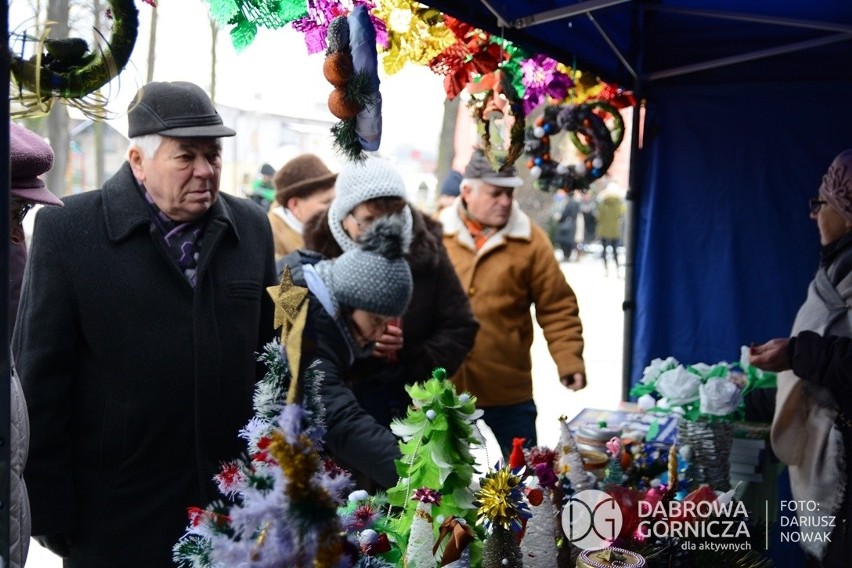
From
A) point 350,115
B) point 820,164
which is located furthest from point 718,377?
point 350,115

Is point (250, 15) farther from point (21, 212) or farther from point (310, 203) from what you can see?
point (310, 203)

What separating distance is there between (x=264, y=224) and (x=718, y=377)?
5.53 ft

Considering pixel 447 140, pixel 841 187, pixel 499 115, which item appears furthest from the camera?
pixel 447 140

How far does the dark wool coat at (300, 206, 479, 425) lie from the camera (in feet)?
9.23

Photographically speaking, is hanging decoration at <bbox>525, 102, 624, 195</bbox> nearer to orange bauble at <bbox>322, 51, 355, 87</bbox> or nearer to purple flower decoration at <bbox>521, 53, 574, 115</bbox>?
purple flower decoration at <bbox>521, 53, 574, 115</bbox>

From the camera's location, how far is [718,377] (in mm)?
2920

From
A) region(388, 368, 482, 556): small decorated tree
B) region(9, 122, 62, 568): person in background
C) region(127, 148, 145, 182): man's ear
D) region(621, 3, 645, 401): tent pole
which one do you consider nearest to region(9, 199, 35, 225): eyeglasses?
region(9, 122, 62, 568): person in background

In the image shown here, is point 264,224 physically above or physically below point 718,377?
above

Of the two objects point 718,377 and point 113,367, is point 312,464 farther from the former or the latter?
point 718,377

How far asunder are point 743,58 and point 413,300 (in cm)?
167

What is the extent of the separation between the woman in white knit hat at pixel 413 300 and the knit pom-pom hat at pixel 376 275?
0.28 metres

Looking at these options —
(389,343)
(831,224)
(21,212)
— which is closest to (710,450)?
(831,224)

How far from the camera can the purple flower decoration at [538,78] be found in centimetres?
315

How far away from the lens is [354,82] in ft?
5.34
